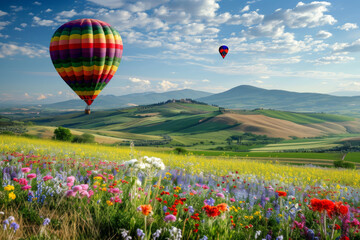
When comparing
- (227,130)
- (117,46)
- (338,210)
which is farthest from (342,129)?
(338,210)

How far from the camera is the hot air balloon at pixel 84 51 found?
71.6ft

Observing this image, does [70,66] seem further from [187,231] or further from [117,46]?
[187,231]

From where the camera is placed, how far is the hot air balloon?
71.6 ft

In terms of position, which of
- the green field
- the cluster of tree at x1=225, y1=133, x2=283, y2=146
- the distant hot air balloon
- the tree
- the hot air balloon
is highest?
the distant hot air balloon

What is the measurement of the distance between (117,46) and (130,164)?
20.4 metres

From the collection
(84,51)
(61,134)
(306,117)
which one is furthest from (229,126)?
(84,51)

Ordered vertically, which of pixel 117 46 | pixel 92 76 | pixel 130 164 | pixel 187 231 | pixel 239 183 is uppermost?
pixel 117 46

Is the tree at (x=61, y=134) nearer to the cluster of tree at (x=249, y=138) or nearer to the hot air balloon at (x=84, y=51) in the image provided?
the hot air balloon at (x=84, y=51)

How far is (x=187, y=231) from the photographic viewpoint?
15.5 feet

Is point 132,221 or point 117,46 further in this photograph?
point 117,46

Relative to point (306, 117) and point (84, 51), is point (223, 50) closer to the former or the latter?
point (84, 51)

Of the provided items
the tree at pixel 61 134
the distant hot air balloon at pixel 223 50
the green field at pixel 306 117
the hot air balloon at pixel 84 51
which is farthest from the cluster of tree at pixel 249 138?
the hot air balloon at pixel 84 51

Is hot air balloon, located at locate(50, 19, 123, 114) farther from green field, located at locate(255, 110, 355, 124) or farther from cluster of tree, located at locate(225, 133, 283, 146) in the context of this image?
green field, located at locate(255, 110, 355, 124)

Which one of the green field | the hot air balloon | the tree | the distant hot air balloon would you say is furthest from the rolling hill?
the hot air balloon
